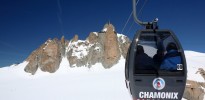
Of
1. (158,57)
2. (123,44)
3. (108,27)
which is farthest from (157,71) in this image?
(108,27)

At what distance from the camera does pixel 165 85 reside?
645 centimetres

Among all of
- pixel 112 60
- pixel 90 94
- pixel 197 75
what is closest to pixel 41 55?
pixel 112 60

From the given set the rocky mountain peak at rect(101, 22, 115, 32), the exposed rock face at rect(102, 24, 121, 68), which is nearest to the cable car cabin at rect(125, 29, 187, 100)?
the exposed rock face at rect(102, 24, 121, 68)

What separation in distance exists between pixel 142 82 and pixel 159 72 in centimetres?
44

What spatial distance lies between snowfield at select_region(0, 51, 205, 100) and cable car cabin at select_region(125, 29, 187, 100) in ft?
101

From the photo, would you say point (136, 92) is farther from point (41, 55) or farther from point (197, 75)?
Answer: point (41, 55)

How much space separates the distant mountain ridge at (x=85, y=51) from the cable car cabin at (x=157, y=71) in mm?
61260

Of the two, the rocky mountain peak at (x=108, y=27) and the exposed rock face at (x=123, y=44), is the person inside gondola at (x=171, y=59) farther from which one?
the rocky mountain peak at (x=108, y=27)

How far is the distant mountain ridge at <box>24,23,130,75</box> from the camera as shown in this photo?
6881 centimetres

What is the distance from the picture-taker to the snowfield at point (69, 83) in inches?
1711

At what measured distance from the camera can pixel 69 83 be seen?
57469mm

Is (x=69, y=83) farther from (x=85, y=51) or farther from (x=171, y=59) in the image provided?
(x=171, y=59)

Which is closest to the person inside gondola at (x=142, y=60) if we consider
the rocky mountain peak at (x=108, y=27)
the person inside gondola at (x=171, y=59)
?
the person inside gondola at (x=171, y=59)

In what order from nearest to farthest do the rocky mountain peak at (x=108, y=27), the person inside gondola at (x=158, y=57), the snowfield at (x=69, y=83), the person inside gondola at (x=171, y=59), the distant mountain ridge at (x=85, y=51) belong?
1. the person inside gondola at (x=171, y=59)
2. the person inside gondola at (x=158, y=57)
3. the snowfield at (x=69, y=83)
4. the distant mountain ridge at (x=85, y=51)
5. the rocky mountain peak at (x=108, y=27)
